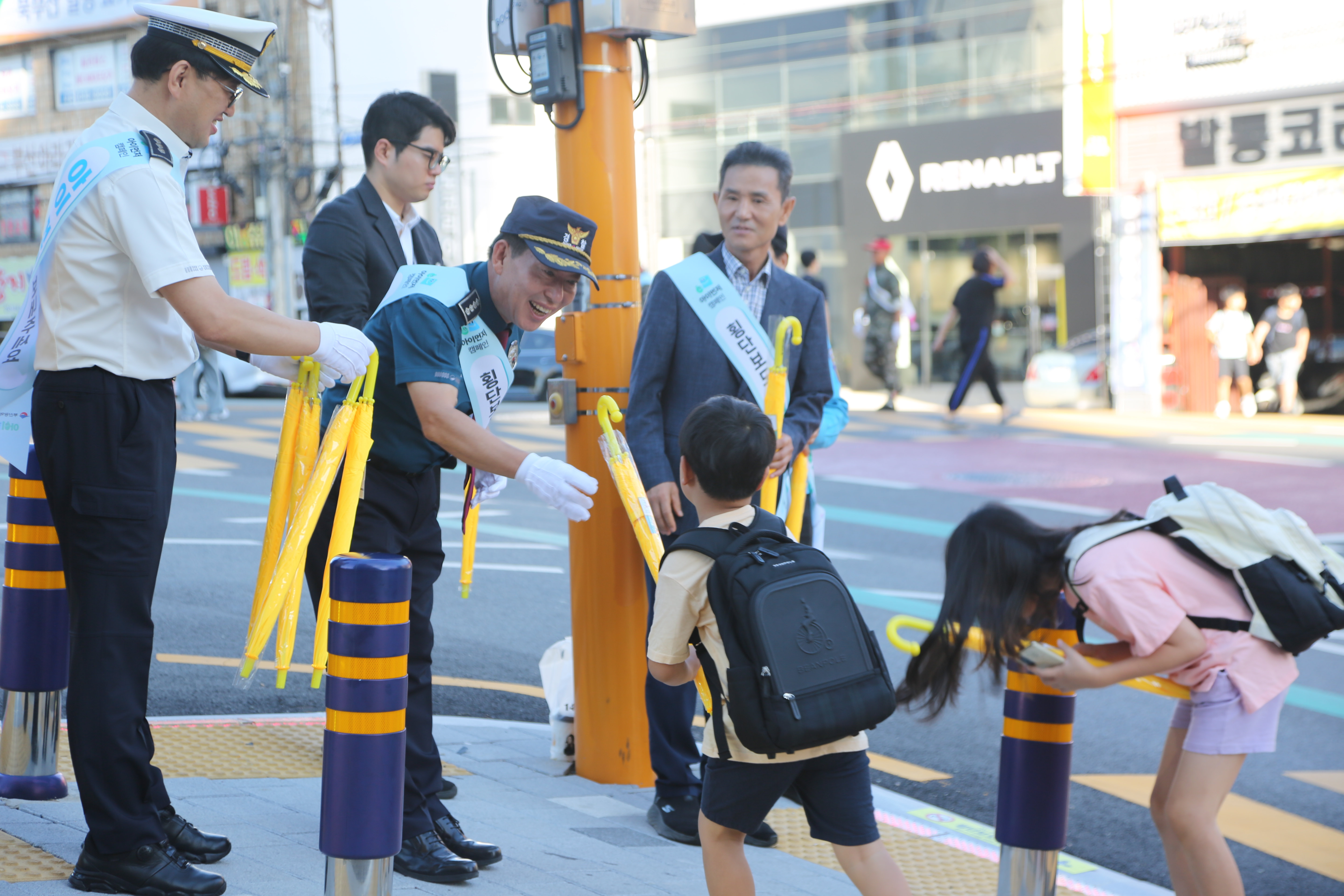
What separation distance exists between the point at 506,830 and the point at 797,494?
1373 millimetres

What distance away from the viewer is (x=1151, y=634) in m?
3.19

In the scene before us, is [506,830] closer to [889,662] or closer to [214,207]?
[889,662]

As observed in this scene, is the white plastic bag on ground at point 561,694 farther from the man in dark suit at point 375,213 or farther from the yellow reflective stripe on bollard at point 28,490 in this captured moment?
the yellow reflective stripe on bollard at point 28,490

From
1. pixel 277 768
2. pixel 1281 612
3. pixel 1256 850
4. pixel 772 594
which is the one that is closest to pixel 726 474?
pixel 772 594

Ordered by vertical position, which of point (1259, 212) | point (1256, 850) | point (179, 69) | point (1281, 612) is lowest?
point (1256, 850)

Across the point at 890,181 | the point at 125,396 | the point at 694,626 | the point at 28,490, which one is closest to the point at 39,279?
the point at 125,396

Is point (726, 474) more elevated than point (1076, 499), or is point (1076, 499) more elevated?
point (726, 474)

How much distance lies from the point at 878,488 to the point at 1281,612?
8.73 m

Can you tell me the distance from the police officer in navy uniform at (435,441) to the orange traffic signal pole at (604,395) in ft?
2.51

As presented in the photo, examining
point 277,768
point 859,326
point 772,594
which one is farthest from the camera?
point 859,326

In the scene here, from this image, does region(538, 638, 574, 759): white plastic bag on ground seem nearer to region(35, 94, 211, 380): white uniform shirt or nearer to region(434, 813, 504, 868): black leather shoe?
region(434, 813, 504, 868): black leather shoe

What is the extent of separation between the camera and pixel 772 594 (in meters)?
2.76

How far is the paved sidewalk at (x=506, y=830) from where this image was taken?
3.47 meters

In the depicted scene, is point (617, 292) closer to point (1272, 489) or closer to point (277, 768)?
point (277, 768)
